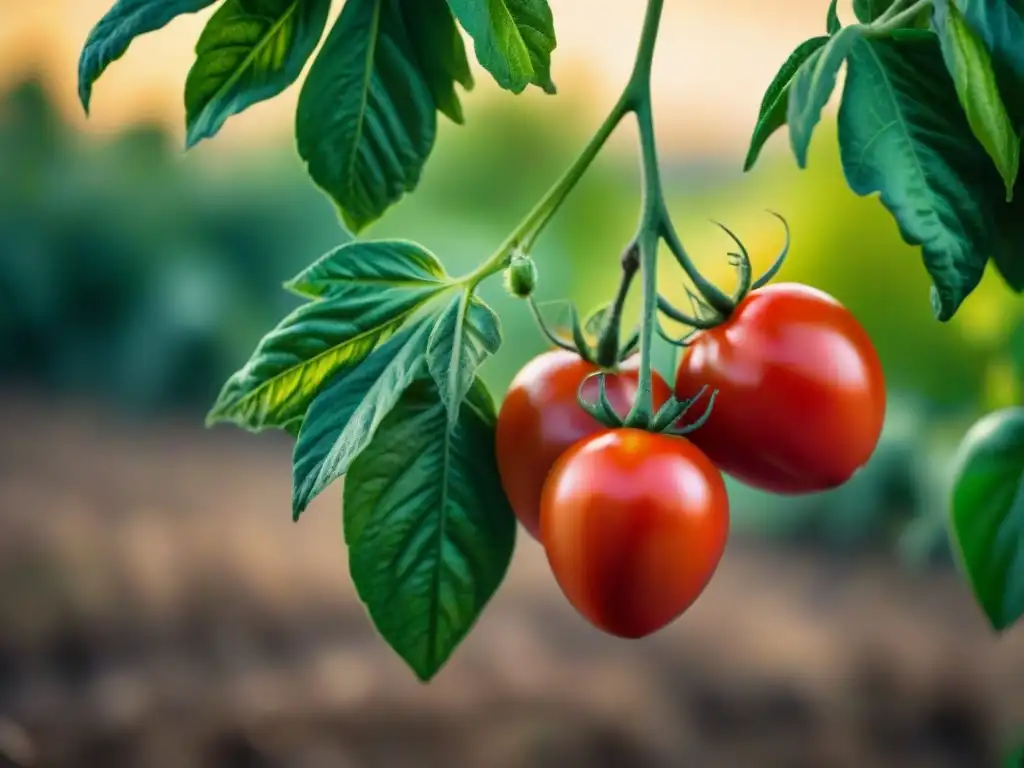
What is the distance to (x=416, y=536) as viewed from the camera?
0.95 feet

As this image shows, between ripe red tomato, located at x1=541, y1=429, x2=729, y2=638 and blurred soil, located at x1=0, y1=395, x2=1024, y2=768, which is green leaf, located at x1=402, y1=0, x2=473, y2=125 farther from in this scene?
blurred soil, located at x1=0, y1=395, x2=1024, y2=768

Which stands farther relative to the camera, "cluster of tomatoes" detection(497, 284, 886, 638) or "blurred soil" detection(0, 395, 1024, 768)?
"blurred soil" detection(0, 395, 1024, 768)

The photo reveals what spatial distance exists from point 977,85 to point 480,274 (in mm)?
110

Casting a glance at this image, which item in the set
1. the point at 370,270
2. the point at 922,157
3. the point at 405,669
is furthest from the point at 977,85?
the point at 405,669

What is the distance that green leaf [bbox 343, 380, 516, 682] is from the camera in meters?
0.29

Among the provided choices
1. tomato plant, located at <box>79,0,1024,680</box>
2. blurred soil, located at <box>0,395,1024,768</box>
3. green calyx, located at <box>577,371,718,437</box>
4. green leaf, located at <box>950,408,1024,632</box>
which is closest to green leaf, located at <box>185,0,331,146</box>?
tomato plant, located at <box>79,0,1024,680</box>

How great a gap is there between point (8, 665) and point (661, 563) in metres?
1.12

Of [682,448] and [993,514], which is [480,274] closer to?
[682,448]

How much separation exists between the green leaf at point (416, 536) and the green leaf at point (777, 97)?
3.6 inches

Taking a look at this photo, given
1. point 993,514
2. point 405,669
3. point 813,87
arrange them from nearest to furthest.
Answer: point 813,87 → point 993,514 → point 405,669

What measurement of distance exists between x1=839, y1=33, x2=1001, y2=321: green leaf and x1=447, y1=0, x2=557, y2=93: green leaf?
7 centimetres

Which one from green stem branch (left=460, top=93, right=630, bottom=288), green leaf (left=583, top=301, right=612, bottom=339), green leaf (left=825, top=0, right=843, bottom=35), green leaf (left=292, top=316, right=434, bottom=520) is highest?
green leaf (left=825, top=0, right=843, bottom=35)

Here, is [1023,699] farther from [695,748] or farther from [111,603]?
[111,603]

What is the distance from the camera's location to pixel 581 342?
299 millimetres
